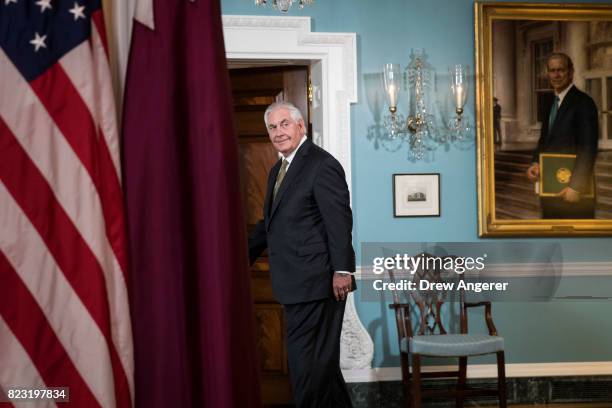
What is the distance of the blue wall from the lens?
16.9 ft

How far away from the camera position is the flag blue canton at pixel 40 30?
97cm

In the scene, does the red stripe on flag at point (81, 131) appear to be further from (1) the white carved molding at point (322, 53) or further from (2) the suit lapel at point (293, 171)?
(1) the white carved molding at point (322, 53)

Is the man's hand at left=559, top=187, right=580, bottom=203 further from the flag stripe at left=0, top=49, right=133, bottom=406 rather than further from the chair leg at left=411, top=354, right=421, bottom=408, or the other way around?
the flag stripe at left=0, top=49, right=133, bottom=406

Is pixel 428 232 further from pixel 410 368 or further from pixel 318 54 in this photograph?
pixel 318 54

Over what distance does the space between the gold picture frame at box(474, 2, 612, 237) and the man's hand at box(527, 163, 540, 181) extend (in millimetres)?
33

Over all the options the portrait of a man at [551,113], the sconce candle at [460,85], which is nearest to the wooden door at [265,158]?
the sconce candle at [460,85]

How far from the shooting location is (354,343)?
5.06 m

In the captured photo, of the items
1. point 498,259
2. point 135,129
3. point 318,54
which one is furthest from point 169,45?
point 498,259

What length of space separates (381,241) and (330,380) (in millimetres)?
1548

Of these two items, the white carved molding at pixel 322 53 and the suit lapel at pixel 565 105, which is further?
the suit lapel at pixel 565 105

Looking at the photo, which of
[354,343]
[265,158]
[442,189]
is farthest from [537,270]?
[265,158]

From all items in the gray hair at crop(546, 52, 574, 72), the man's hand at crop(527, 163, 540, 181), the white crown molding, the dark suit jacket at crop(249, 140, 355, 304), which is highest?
the gray hair at crop(546, 52, 574, 72)

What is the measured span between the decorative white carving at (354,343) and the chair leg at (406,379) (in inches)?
11.1

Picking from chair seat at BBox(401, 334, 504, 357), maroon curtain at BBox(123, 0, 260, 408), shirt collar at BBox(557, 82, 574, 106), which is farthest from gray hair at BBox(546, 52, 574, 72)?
maroon curtain at BBox(123, 0, 260, 408)
